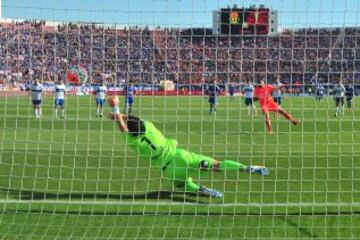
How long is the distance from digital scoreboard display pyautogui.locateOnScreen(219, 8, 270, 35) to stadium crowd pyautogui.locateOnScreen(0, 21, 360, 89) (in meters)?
0.18

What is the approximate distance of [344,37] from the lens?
8.54 meters

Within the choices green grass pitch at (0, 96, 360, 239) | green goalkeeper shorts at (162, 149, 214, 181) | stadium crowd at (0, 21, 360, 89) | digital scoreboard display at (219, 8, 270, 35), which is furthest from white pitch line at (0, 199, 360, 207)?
digital scoreboard display at (219, 8, 270, 35)

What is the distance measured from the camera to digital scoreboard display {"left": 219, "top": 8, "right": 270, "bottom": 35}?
818cm

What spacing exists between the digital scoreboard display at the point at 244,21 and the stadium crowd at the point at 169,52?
0.18 metres

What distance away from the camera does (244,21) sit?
8344 mm

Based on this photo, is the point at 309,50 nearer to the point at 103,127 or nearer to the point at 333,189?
the point at 333,189

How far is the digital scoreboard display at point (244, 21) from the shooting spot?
818cm

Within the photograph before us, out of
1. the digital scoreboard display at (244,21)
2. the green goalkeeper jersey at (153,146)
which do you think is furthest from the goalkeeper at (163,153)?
the digital scoreboard display at (244,21)

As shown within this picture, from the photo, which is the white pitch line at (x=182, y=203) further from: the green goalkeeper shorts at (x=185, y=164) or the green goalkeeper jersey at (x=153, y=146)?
the green goalkeeper jersey at (x=153, y=146)

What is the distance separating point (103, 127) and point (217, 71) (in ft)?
39.5

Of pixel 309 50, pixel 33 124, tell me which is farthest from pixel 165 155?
pixel 33 124

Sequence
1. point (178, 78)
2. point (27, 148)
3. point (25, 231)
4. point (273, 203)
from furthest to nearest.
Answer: point (27, 148)
point (178, 78)
point (273, 203)
point (25, 231)

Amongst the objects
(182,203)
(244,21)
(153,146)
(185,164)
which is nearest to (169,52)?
(244,21)

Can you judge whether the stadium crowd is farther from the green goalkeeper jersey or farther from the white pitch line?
the white pitch line
